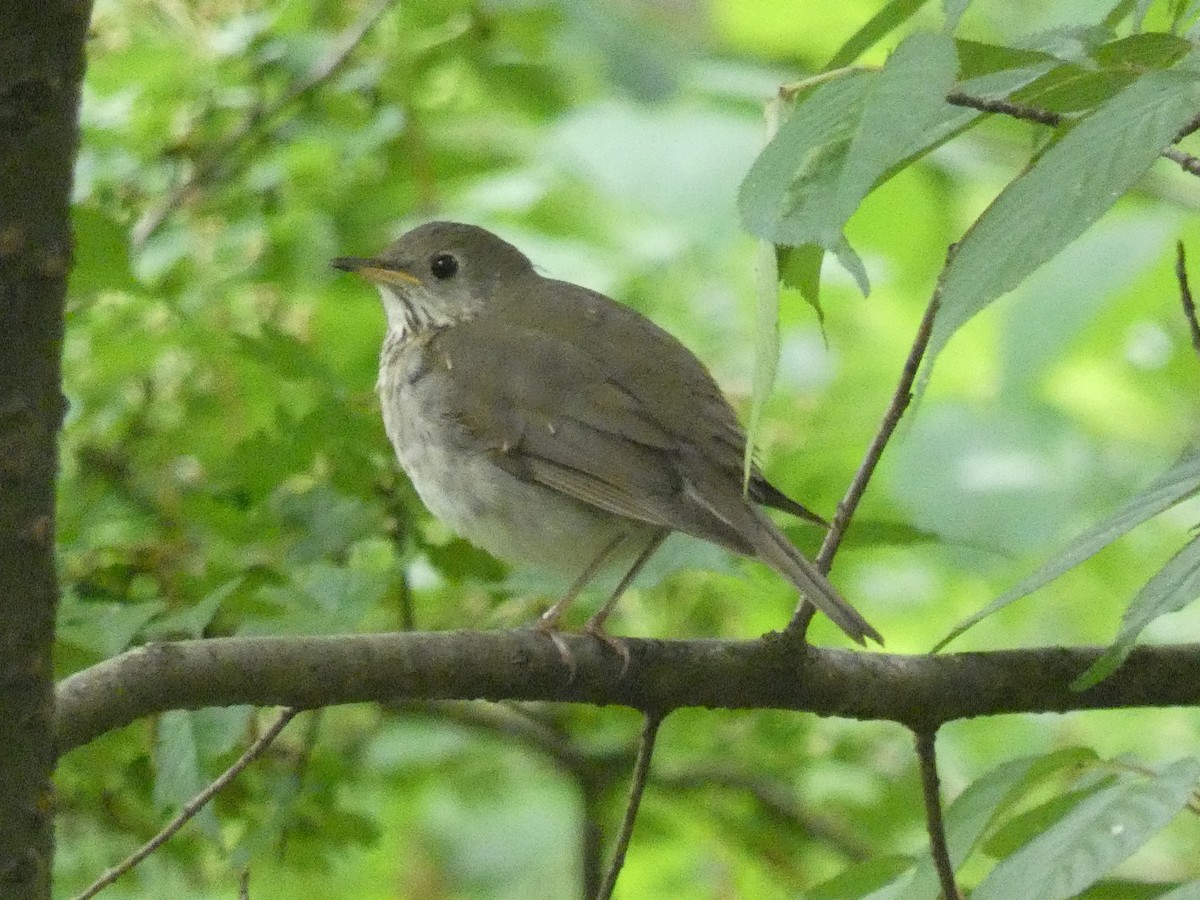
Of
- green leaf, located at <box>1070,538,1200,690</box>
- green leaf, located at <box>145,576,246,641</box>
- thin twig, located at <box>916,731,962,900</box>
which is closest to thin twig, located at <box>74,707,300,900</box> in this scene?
green leaf, located at <box>145,576,246,641</box>

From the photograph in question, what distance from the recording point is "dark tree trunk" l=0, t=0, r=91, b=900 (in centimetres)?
148

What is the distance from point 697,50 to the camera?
6145mm

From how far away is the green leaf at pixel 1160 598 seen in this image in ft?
5.92

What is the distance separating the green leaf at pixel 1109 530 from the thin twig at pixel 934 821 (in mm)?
540

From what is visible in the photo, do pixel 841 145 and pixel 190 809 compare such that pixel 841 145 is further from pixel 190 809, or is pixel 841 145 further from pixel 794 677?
pixel 190 809

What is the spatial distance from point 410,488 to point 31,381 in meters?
2.51

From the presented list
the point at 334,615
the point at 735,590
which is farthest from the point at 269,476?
the point at 735,590

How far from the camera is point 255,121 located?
4.56 meters

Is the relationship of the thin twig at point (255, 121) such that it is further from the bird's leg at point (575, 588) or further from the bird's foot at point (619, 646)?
the bird's foot at point (619, 646)

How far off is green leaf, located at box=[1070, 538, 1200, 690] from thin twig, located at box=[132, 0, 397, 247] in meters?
3.19

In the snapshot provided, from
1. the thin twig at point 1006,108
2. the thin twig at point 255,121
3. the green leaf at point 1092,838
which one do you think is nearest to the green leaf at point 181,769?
the green leaf at point 1092,838

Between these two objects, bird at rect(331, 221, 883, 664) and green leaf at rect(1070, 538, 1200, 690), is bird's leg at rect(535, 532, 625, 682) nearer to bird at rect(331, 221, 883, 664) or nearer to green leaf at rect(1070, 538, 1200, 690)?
bird at rect(331, 221, 883, 664)

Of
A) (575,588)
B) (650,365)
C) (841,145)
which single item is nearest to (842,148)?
(841,145)

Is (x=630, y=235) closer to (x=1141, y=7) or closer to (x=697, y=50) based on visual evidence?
(x=697, y=50)
